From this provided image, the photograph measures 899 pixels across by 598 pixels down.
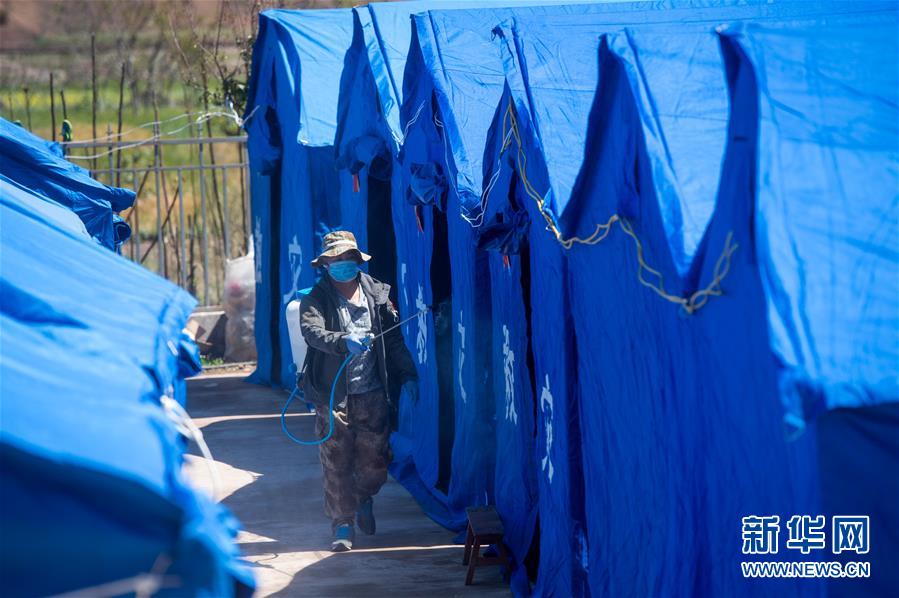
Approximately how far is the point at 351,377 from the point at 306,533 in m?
1.12

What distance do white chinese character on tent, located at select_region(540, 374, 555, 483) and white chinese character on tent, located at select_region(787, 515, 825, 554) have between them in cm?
214

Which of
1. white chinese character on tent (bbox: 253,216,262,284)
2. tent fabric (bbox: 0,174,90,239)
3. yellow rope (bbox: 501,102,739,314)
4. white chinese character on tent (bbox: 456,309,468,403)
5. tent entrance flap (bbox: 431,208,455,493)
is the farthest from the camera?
white chinese character on tent (bbox: 253,216,262,284)

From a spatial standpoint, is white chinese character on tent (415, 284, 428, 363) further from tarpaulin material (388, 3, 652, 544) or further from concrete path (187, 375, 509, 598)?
concrete path (187, 375, 509, 598)

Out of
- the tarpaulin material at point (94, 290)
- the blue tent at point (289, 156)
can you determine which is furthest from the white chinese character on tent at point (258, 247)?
the tarpaulin material at point (94, 290)

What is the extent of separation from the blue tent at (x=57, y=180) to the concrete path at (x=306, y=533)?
174 centimetres

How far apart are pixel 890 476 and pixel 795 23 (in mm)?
1577

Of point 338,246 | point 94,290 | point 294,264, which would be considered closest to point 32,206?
point 94,290

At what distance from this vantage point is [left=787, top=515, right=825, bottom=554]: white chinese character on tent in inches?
132

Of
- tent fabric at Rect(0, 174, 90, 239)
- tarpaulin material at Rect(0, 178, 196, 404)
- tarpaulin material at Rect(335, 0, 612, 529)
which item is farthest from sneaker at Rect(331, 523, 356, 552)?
tarpaulin material at Rect(0, 178, 196, 404)

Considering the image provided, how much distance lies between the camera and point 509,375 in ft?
20.8

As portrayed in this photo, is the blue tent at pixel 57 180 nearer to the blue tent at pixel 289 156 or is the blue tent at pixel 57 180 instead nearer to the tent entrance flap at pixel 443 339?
the tent entrance flap at pixel 443 339

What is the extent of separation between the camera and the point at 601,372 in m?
4.95

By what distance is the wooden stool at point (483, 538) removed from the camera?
6320 mm

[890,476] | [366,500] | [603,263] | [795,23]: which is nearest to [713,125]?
A: [795,23]
